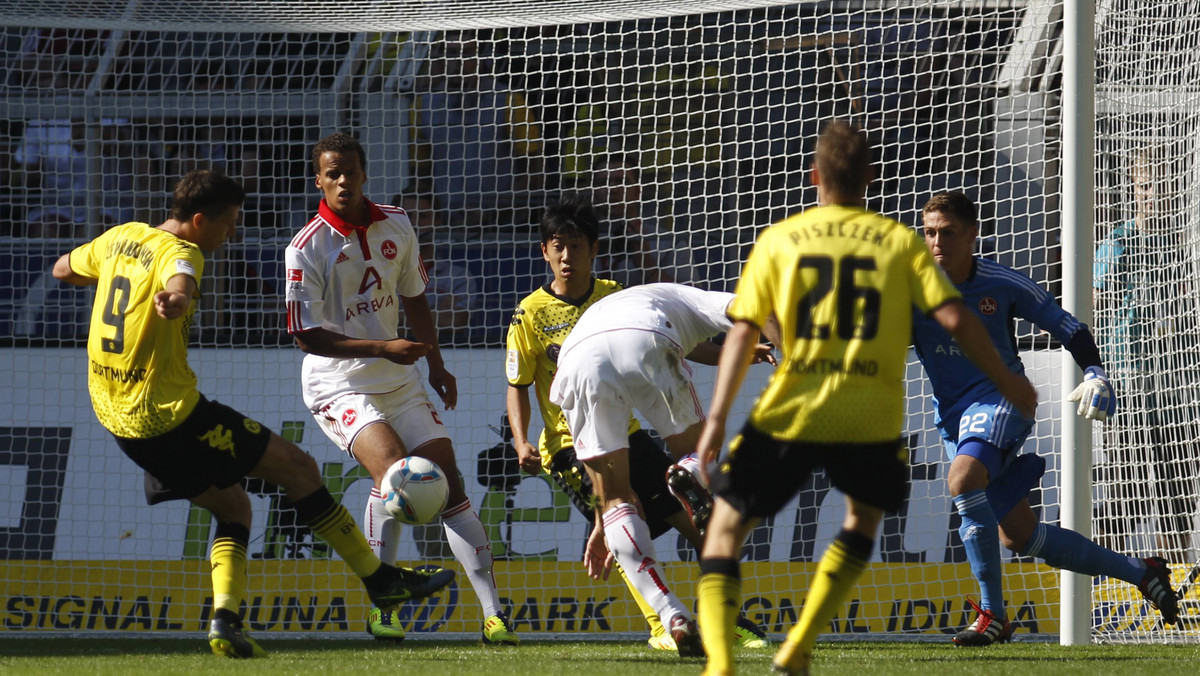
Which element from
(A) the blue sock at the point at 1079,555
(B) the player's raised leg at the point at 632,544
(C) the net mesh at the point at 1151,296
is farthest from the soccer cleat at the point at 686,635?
(C) the net mesh at the point at 1151,296

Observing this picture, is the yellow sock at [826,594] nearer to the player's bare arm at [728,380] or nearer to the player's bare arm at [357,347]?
the player's bare arm at [728,380]

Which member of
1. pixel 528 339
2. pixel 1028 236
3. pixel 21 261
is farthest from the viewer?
pixel 21 261

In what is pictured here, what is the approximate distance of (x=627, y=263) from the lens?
7238 millimetres

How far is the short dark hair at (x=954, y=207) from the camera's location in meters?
4.89

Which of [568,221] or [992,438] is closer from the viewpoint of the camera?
[992,438]

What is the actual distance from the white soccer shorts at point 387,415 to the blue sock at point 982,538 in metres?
2.15

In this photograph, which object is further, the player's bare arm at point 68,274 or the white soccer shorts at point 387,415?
the white soccer shorts at point 387,415

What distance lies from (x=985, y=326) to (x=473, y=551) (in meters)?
2.32

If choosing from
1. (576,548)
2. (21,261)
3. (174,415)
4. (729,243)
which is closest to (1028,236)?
(729,243)

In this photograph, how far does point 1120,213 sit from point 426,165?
4079 millimetres

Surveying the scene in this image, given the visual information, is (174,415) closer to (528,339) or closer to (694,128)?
(528,339)

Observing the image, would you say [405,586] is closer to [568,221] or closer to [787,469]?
[568,221]

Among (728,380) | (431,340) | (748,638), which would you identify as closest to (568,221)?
(431,340)

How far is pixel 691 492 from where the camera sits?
13.5 feet
